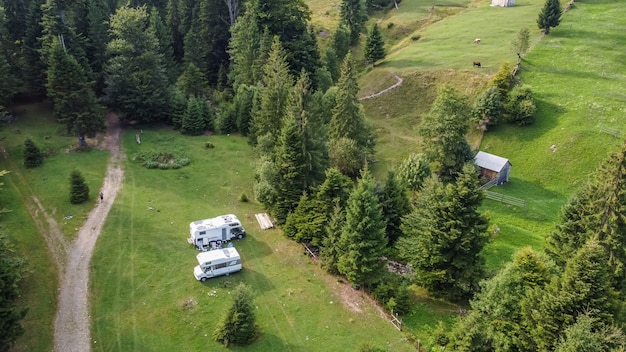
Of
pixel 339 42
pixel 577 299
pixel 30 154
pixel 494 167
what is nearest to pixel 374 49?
pixel 339 42

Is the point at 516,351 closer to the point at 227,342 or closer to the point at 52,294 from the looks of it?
the point at 227,342

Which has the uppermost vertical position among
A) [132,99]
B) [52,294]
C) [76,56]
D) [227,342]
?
[76,56]

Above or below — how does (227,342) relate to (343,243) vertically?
below

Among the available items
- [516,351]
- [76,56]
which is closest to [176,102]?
[76,56]

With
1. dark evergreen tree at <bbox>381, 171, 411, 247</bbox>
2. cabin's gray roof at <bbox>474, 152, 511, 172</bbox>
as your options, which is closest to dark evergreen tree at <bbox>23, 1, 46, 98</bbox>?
dark evergreen tree at <bbox>381, 171, 411, 247</bbox>

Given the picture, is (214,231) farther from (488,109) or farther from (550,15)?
(550,15)

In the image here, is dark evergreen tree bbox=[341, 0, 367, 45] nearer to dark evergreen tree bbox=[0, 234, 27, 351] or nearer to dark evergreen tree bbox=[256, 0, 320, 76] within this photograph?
dark evergreen tree bbox=[256, 0, 320, 76]

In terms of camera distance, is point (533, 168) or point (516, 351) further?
point (533, 168)
